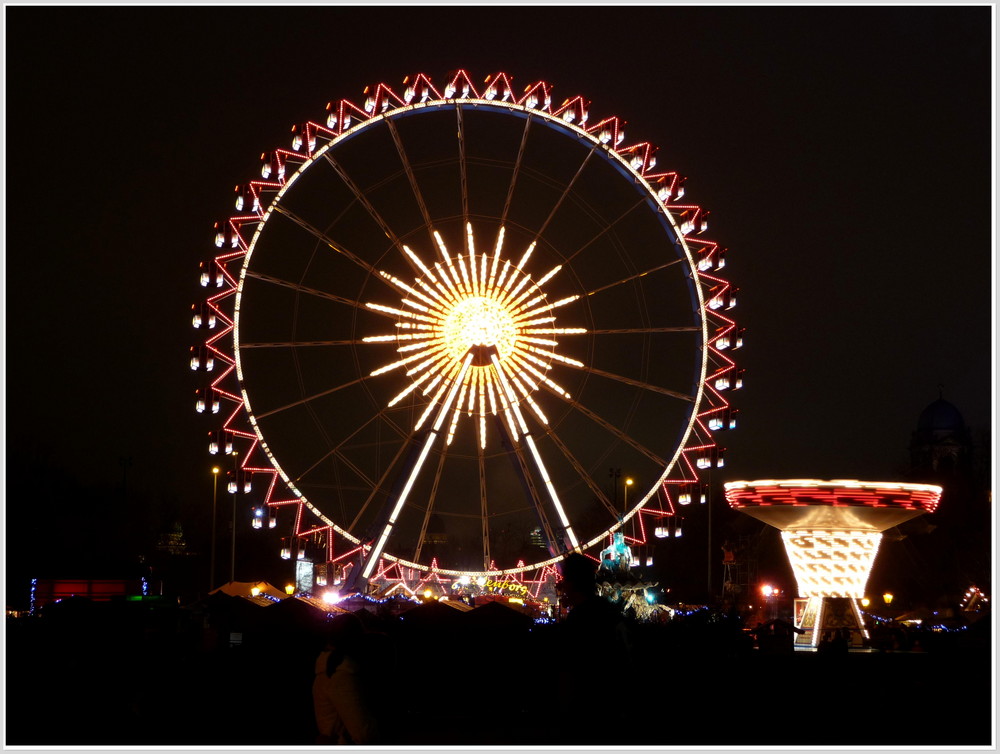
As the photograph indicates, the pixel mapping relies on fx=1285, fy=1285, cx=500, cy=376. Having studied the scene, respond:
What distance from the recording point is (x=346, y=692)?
26.7ft

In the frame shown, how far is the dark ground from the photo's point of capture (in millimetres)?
12891

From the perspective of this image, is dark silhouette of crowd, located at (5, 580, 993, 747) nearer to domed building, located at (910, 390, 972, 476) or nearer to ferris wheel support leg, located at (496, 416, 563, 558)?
ferris wheel support leg, located at (496, 416, 563, 558)

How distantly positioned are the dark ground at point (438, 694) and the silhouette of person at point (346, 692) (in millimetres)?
1319

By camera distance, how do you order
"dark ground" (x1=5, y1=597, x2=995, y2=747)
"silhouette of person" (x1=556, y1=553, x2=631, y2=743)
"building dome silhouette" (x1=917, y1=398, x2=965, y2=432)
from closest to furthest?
1. "silhouette of person" (x1=556, y1=553, x2=631, y2=743)
2. "dark ground" (x1=5, y1=597, x2=995, y2=747)
3. "building dome silhouette" (x1=917, y1=398, x2=965, y2=432)

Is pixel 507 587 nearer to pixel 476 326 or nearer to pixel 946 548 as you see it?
pixel 476 326

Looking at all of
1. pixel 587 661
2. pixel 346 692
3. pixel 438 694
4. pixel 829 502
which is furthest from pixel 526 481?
pixel 587 661

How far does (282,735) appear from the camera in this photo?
13.4 metres

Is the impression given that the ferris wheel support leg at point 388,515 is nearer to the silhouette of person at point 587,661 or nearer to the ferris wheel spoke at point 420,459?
the ferris wheel spoke at point 420,459

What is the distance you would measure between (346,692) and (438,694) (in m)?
7.94

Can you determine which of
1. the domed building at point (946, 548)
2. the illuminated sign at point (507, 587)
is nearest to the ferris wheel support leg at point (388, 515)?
the illuminated sign at point (507, 587)

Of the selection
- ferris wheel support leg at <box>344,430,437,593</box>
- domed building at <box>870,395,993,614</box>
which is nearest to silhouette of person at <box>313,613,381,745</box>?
ferris wheel support leg at <box>344,430,437,593</box>

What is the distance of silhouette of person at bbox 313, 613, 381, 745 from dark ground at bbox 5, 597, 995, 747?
4.33 feet

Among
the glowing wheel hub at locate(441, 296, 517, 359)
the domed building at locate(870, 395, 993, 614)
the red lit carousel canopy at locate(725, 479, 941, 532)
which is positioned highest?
the glowing wheel hub at locate(441, 296, 517, 359)

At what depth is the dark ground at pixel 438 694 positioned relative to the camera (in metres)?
12.9
